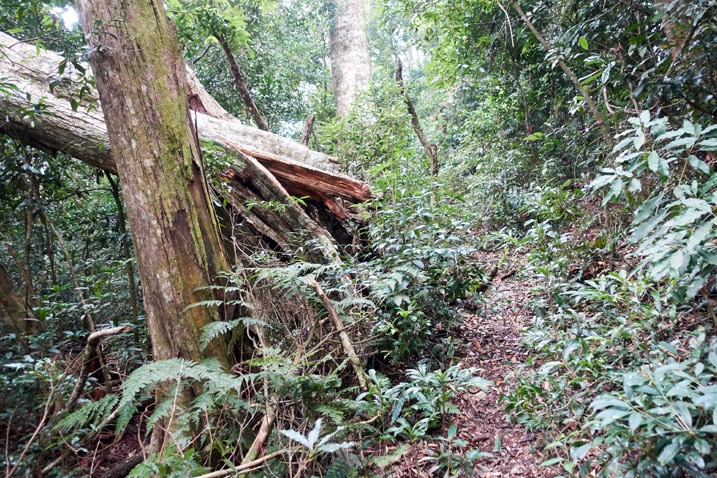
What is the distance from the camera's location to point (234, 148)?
3854 mm

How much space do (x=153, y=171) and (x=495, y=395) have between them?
2.70 meters

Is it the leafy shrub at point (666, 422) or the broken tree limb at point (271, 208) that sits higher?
the broken tree limb at point (271, 208)

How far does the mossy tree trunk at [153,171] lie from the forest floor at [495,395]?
1.58 m

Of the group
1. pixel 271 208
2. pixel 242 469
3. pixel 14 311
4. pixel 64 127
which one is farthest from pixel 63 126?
pixel 242 469

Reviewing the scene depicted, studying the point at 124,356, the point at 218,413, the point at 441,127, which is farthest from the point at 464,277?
the point at 441,127

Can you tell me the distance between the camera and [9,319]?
11.0ft

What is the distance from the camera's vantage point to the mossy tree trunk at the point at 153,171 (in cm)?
230

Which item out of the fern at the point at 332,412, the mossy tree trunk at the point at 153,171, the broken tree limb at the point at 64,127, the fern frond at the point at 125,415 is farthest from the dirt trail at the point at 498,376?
the broken tree limb at the point at 64,127

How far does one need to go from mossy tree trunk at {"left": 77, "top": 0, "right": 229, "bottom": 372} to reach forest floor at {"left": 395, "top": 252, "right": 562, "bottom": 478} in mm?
1576

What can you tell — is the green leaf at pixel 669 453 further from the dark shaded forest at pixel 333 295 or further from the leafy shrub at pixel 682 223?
the leafy shrub at pixel 682 223

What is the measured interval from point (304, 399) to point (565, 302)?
219 cm

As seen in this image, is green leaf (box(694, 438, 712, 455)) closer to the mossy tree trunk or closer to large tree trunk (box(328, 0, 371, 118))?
the mossy tree trunk

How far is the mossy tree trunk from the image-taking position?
7.54 ft

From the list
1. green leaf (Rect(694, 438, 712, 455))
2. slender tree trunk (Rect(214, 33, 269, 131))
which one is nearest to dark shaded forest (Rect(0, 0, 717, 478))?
green leaf (Rect(694, 438, 712, 455))
